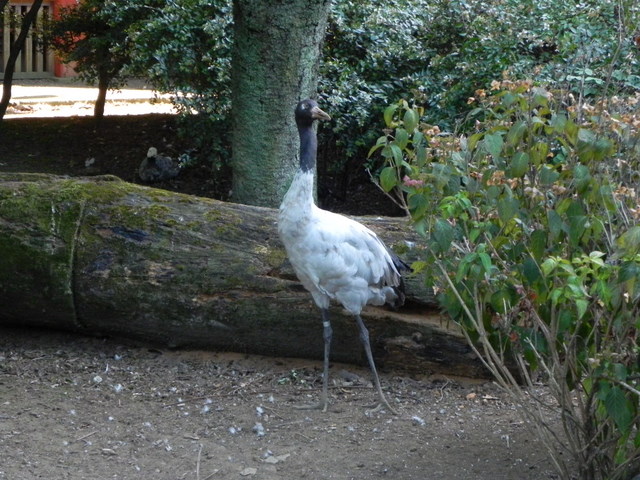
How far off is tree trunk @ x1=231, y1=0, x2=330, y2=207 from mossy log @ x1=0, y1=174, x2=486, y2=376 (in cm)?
116

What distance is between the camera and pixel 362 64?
863 cm

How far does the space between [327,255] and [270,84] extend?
7.09 feet

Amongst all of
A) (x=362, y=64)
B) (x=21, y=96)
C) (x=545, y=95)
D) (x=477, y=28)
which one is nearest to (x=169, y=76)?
(x=362, y=64)

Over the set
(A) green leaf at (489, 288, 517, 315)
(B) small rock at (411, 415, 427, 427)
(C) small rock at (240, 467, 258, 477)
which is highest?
(A) green leaf at (489, 288, 517, 315)

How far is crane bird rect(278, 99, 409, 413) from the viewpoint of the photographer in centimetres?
538

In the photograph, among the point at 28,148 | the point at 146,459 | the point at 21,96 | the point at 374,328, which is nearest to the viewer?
the point at 146,459

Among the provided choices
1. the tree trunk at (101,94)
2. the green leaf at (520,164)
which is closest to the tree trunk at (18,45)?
the tree trunk at (101,94)

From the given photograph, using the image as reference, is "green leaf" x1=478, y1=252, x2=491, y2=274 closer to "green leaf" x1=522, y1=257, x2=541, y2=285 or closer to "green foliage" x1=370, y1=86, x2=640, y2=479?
"green foliage" x1=370, y1=86, x2=640, y2=479

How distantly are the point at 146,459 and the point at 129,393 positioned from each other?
2.80 feet

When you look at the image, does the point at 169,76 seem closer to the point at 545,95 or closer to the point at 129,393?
the point at 129,393

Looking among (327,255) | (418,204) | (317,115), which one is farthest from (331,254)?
(418,204)

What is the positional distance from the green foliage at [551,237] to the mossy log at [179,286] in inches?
65.8

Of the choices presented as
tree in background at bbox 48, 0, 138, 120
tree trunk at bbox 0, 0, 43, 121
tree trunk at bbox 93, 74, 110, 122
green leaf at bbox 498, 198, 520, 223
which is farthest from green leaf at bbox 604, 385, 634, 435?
tree trunk at bbox 0, 0, 43, 121

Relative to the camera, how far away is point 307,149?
18.1ft
